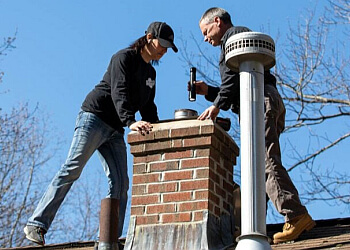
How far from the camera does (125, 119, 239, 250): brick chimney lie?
569 centimetres

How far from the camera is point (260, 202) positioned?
4.86m

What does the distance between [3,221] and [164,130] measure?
11.7m

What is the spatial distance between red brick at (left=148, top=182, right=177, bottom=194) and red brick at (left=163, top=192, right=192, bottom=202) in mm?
38

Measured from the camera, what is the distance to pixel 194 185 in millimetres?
5762

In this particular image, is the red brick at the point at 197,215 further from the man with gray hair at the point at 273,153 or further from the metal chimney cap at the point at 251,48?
the metal chimney cap at the point at 251,48

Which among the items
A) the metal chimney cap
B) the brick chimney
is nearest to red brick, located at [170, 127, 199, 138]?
the brick chimney

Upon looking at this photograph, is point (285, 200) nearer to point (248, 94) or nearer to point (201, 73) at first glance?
point (248, 94)

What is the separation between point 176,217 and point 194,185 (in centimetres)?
26

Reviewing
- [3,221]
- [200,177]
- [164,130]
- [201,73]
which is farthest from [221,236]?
[3,221]

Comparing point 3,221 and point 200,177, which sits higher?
point 3,221

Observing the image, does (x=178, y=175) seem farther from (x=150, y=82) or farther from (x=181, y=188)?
(x=150, y=82)

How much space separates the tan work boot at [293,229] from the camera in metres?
5.93

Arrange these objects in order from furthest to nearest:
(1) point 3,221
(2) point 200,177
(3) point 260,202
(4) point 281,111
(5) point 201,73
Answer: (1) point 3,221
(5) point 201,73
(4) point 281,111
(2) point 200,177
(3) point 260,202

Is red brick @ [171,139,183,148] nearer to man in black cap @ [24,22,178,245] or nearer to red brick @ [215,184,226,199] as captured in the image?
red brick @ [215,184,226,199]
